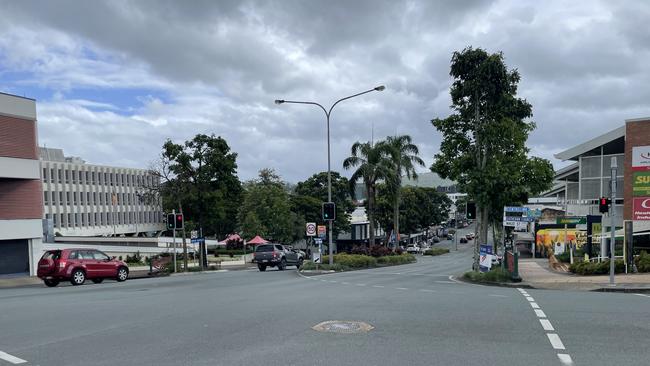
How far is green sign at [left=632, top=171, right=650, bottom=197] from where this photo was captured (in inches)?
941

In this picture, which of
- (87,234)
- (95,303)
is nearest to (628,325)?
(95,303)

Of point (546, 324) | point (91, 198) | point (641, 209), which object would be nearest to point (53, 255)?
point (546, 324)

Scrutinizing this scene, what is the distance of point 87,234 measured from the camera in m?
82.6

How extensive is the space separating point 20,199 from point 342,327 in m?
26.1

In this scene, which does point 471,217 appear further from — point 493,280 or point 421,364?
point 421,364

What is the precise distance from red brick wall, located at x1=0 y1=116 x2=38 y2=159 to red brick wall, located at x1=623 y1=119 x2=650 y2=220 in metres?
28.9

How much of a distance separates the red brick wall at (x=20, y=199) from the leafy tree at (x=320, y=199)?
44105 millimetres

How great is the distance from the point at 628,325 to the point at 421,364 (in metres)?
4.82

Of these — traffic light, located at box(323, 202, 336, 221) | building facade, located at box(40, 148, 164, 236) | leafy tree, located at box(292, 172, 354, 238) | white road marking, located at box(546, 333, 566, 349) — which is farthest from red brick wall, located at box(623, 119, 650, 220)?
building facade, located at box(40, 148, 164, 236)

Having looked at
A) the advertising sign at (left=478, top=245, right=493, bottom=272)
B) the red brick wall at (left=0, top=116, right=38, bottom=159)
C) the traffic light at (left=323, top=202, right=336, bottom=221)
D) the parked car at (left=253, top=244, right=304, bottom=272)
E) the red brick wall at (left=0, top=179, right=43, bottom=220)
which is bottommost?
the parked car at (left=253, top=244, right=304, bottom=272)

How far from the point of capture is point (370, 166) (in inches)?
1873

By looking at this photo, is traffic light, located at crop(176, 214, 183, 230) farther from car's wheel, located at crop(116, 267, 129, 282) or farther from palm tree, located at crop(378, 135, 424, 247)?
palm tree, located at crop(378, 135, 424, 247)

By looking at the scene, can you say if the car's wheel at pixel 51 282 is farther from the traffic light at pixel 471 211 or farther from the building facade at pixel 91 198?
the building facade at pixel 91 198

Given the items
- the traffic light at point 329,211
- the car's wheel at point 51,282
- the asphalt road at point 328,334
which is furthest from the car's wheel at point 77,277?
the traffic light at point 329,211
